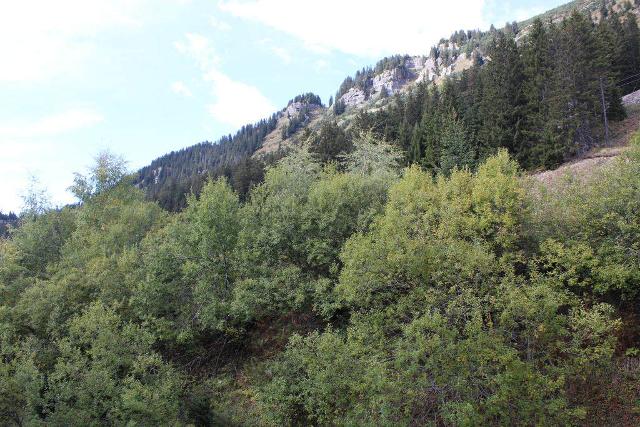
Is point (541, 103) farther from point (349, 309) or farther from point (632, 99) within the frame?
point (349, 309)

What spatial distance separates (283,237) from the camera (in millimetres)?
24203

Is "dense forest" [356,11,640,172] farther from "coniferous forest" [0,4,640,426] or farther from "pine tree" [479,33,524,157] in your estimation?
"coniferous forest" [0,4,640,426]

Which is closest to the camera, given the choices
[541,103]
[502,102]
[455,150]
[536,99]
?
[541,103]

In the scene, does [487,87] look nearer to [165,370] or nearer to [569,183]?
[569,183]

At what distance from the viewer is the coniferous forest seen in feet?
44.7

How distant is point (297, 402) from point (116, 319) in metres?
9.95

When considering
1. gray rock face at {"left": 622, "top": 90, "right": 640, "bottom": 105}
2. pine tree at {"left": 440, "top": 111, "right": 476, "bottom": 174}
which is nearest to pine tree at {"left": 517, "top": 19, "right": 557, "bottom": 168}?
pine tree at {"left": 440, "top": 111, "right": 476, "bottom": 174}

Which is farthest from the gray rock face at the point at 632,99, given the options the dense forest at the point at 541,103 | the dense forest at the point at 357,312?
the dense forest at the point at 357,312

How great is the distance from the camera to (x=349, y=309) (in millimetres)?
22828

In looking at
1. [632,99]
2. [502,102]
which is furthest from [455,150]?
[632,99]

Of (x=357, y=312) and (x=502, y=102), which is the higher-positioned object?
(x=502, y=102)

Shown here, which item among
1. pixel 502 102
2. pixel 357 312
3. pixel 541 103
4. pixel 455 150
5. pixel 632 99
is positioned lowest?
pixel 357 312

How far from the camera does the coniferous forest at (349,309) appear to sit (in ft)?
44.7

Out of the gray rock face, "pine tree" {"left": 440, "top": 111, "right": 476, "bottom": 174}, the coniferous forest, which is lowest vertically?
the coniferous forest
